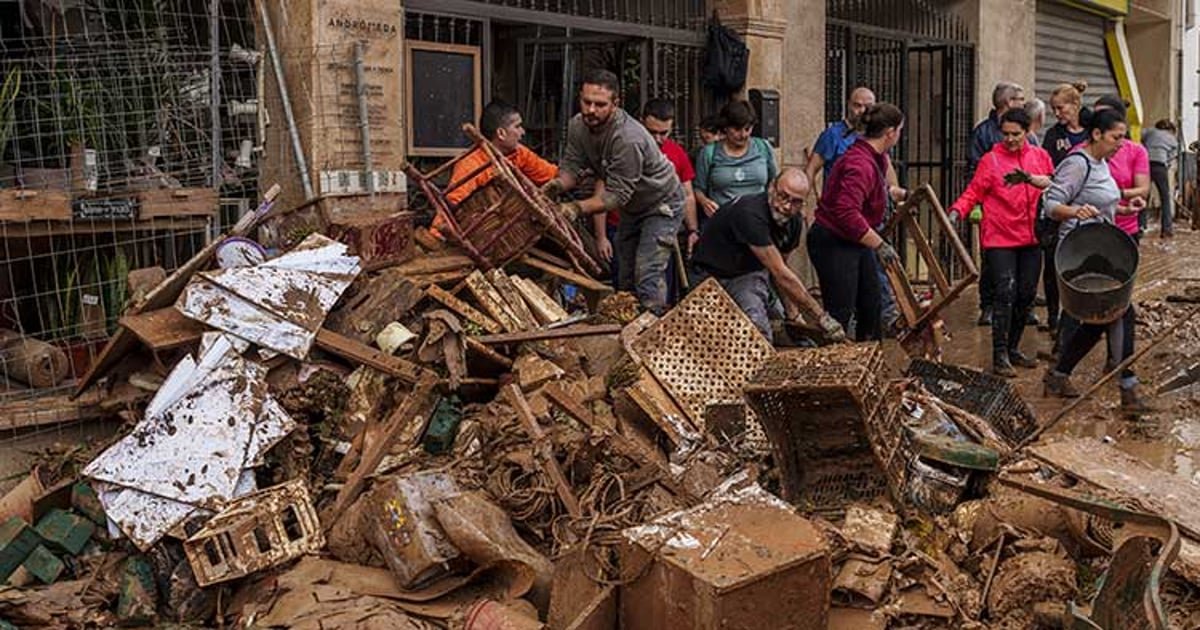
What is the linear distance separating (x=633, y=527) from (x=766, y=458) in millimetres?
1238

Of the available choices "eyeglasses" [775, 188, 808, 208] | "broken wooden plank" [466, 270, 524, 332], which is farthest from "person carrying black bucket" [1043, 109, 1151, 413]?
"broken wooden plank" [466, 270, 524, 332]

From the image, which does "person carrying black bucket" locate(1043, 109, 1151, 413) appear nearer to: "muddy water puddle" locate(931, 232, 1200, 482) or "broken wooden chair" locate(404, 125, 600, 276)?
"muddy water puddle" locate(931, 232, 1200, 482)

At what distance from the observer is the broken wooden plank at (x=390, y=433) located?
18.6 ft

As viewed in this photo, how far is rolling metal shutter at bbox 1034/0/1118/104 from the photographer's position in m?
18.1

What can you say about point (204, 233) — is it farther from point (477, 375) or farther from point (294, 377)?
point (477, 375)

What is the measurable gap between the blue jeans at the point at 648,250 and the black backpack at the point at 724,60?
318 cm

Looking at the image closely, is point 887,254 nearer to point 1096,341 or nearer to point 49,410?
point 1096,341

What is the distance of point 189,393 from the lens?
5816mm

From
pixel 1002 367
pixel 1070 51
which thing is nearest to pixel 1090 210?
pixel 1002 367

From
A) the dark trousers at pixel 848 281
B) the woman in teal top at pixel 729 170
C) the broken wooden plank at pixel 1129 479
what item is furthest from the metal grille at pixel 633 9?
the broken wooden plank at pixel 1129 479

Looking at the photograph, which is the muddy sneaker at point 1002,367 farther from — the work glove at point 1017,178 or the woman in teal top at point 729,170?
the woman in teal top at point 729,170

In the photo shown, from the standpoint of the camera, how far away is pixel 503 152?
7.91m

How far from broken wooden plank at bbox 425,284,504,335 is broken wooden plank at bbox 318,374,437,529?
664mm

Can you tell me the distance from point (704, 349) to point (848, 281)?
1475 millimetres
